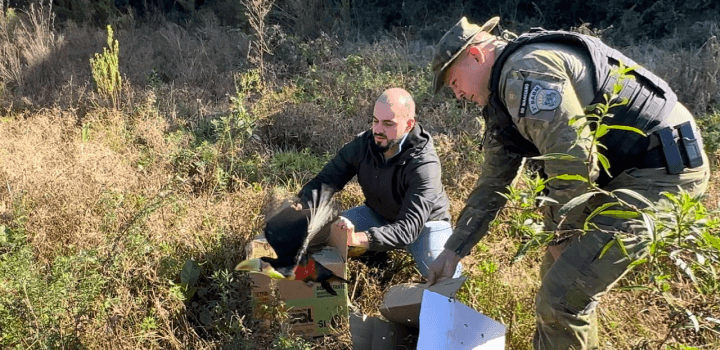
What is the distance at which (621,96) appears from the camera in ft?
7.09

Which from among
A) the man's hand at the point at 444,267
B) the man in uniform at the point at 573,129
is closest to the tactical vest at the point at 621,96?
the man in uniform at the point at 573,129

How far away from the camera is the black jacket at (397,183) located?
3.48m

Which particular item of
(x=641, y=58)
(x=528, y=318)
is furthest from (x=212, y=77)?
(x=528, y=318)

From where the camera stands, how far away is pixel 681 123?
2242 mm

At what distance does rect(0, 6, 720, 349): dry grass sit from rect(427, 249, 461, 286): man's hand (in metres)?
0.58

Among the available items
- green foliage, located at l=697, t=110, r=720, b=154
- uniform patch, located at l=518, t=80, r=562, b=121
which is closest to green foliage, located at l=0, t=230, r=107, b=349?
uniform patch, located at l=518, t=80, r=562, b=121

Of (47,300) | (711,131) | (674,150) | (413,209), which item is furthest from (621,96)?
(711,131)

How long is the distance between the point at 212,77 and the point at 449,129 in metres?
3.44

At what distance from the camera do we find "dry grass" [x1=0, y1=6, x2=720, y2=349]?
10.1 feet

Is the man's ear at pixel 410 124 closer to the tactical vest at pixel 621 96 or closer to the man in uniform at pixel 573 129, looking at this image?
the man in uniform at pixel 573 129

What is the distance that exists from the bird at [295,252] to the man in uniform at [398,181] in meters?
0.22

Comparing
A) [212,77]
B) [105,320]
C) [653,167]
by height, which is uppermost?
[653,167]

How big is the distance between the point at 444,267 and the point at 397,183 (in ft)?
3.64

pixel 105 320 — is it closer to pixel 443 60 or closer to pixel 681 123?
pixel 443 60
